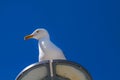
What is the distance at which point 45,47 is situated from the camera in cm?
646

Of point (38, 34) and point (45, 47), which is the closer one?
point (45, 47)

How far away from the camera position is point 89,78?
13.6 ft

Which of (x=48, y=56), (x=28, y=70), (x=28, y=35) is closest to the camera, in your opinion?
(x=28, y=70)

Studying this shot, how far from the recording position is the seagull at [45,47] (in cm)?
565

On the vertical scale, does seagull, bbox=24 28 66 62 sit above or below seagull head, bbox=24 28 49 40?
below

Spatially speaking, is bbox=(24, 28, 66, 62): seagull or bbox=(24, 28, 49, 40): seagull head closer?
bbox=(24, 28, 66, 62): seagull

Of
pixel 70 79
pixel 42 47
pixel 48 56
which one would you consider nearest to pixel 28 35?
pixel 42 47

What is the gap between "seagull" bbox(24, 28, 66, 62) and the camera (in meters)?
5.65

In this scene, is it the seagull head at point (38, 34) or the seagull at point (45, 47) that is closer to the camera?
the seagull at point (45, 47)

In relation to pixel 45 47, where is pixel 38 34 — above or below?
above

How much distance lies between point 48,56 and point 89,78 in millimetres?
1554

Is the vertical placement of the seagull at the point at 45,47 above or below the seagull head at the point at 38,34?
below

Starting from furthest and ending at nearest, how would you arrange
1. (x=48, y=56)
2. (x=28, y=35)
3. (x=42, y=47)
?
(x=28, y=35) < (x=42, y=47) < (x=48, y=56)

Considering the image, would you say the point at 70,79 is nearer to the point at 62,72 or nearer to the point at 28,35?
the point at 62,72
